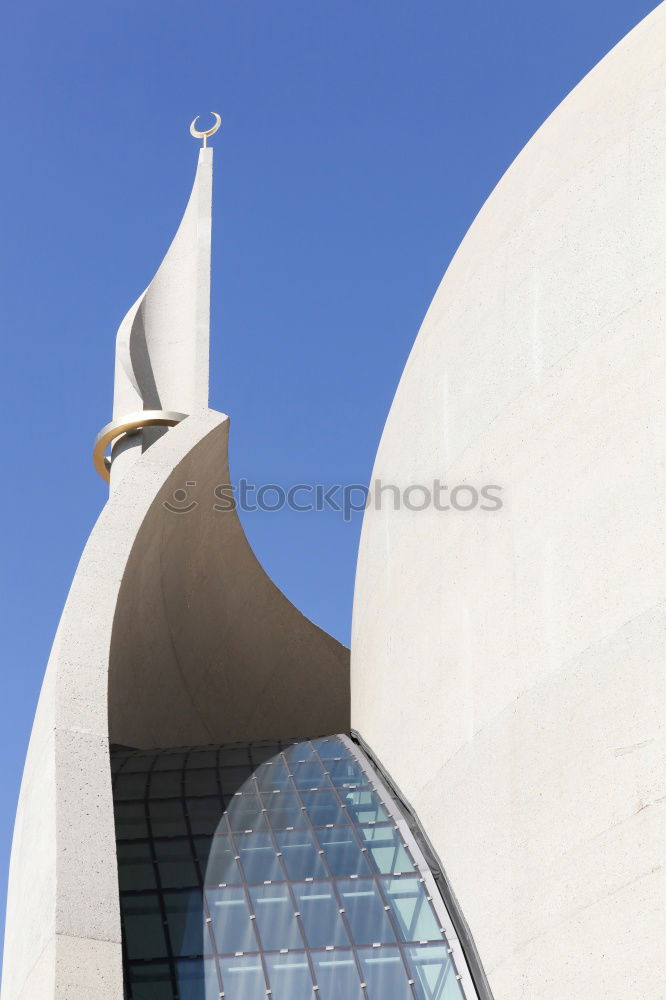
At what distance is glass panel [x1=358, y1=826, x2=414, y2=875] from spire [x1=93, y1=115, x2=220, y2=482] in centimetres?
848

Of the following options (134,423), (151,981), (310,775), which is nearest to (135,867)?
(151,981)

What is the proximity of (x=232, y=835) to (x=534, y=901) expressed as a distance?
162 inches

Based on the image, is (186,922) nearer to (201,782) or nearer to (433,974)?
(433,974)

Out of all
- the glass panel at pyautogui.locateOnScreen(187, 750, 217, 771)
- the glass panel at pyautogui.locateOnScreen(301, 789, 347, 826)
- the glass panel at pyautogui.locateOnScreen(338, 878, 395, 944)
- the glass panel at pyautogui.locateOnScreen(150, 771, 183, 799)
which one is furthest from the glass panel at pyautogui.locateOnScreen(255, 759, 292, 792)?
the glass panel at pyautogui.locateOnScreen(338, 878, 395, 944)

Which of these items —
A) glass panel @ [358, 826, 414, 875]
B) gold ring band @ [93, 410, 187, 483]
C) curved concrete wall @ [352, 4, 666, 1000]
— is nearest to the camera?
curved concrete wall @ [352, 4, 666, 1000]

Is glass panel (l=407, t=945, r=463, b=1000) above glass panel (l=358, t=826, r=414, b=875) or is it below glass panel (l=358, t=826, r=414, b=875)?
below

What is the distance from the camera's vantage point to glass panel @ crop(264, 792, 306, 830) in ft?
44.6

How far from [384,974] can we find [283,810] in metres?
2.72

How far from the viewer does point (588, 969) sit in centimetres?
967

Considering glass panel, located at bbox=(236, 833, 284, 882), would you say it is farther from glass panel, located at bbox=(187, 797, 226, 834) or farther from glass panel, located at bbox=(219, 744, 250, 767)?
glass panel, located at bbox=(219, 744, 250, 767)

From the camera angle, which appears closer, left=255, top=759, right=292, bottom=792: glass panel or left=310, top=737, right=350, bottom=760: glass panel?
left=255, top=759, right=292, bottom=792: glass panel

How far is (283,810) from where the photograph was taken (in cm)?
1387

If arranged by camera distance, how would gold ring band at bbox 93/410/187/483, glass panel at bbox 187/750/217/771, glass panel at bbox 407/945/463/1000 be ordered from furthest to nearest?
1. gold ring band at bbox 93/410/187/483
2. glass panel at bbox 187/750/217/771
3. glass panel at bbox 407/945/463/1000

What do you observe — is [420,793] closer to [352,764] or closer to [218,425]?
[352,764]
